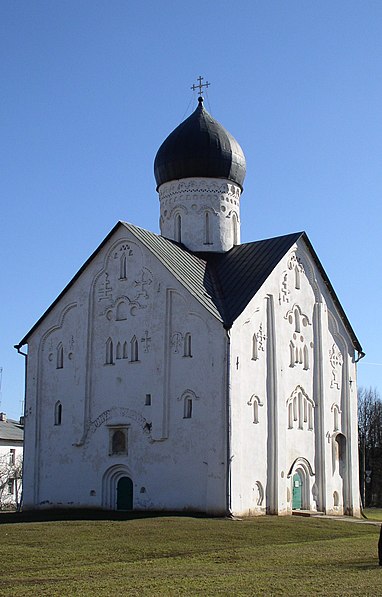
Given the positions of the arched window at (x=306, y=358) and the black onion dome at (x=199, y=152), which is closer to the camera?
the arched window at (x=306, y=358)

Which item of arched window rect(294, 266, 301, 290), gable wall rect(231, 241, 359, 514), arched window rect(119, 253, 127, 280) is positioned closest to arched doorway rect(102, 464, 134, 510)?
gable wall rect(231, 241, 359, 514)

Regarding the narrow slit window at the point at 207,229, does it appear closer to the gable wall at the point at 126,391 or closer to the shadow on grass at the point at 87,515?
the gable wall at the point at 126,391

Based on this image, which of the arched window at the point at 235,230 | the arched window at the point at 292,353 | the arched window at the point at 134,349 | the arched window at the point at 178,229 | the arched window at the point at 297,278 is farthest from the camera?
the arched window at the point at 235,230

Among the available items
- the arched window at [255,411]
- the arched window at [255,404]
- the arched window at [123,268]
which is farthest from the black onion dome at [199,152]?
the arched window at [255,411]

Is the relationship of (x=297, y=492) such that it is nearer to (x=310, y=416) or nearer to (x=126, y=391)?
(x=310, y=416)

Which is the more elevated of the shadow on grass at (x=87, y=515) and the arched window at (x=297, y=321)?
the arched window at (x=297, y=321)

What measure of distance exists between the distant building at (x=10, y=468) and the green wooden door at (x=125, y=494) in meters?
21.0

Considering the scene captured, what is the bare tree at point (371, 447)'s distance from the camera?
5250 cm

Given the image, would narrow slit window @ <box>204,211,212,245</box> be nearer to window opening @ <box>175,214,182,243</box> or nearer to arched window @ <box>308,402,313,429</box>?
window opening @ <box>175,214,182,243</box>

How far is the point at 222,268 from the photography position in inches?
1075

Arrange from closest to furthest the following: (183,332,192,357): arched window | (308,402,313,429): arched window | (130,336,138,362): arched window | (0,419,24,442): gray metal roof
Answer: (183,332,192,357): arched window < (130,336,138,362): arched window < (308,402,313,429): arched window < (0,419,24,442): gray metal roof

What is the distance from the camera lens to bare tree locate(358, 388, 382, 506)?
172ft

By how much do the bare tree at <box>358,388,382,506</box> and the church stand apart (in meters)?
22.0

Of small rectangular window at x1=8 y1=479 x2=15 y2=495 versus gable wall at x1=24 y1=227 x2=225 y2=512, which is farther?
small rectangular window at x1=8 y1=479 x2=15 y2=495
